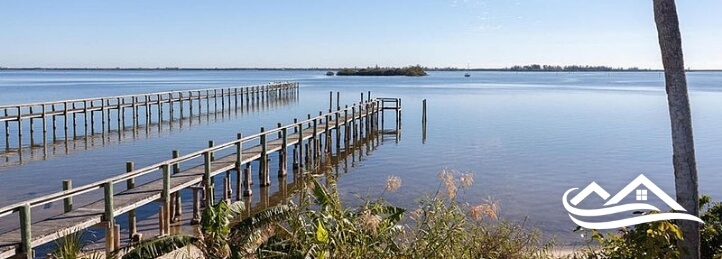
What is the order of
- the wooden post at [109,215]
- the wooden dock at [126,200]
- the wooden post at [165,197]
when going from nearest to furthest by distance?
the wooden dock at [126,200], the wooden post at [109,215], the wooden post at [165,197]

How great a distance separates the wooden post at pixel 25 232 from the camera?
834 cm

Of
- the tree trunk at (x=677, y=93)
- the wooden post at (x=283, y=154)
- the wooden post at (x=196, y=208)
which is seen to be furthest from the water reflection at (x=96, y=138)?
the tree trunk at (x=677, y=93)

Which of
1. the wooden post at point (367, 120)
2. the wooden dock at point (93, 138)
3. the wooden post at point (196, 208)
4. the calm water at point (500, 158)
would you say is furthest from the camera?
the wooden post at point (367, 120)

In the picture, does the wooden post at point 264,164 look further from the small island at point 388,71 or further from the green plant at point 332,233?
the small island at point 388,71

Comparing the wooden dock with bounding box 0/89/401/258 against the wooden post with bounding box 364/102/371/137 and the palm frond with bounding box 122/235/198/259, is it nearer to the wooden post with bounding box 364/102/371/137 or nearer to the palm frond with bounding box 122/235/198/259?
the palm frond with bounding box 122/235/198/259

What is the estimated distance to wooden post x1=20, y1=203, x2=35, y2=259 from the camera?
27.3ft

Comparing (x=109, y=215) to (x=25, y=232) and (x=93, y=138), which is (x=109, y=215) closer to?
(x=25, y=232)

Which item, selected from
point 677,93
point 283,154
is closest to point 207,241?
point 677,93

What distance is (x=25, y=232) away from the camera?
27.7 ft

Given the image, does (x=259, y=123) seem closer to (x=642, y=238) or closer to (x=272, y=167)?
(x=272, y=167)

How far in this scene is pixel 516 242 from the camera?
7.87 metres

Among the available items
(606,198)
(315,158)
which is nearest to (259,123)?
(315,158)

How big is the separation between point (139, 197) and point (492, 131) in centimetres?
2434

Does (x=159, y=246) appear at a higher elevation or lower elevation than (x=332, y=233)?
lower
